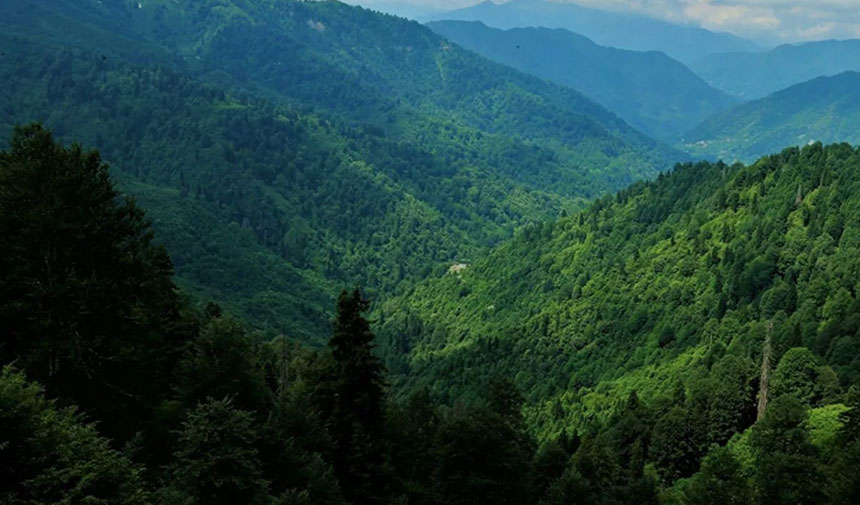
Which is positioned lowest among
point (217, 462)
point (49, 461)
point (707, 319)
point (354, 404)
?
point (707, 319)

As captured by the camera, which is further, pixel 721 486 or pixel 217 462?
pixel 721 486

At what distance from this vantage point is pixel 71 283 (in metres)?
29.2

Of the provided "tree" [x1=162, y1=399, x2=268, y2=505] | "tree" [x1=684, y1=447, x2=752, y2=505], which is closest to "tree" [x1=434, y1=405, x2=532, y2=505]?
"tree" [x1=684, y1=447, x2=752, y2=505]

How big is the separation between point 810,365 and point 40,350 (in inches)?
2956

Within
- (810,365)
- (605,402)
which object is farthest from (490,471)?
(605,402)

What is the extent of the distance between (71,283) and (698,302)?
436 ft

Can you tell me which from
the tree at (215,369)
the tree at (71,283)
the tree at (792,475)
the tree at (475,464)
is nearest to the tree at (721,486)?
the tree at (792,475)

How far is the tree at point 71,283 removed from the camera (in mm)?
28844

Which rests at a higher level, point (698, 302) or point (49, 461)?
point (49, 461)

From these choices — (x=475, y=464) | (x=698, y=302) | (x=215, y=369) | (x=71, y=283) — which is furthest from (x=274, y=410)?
(x=698, y=302)

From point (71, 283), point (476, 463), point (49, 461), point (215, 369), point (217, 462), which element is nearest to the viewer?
point (49, 461)

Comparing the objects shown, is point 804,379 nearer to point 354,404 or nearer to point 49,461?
point 354,404

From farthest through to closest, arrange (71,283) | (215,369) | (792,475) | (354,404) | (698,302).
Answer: (698,302) → (792,475) → (354,404) → (215,369) → (71,283)

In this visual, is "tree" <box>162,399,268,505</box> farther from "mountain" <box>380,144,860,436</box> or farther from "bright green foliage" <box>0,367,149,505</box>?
"mountain" <box>380,144,860,436</box>
